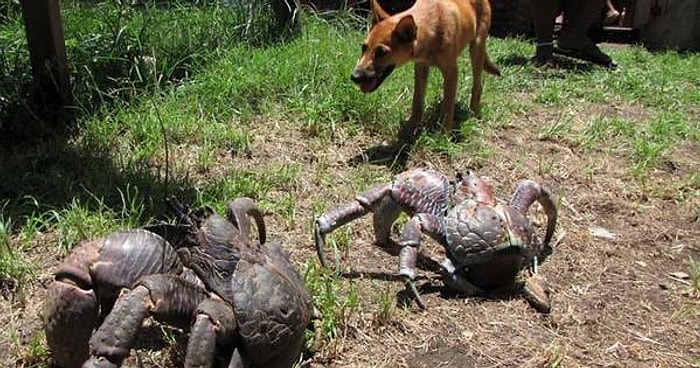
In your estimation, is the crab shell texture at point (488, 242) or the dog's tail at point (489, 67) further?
the dog's tail at point (489, 67)

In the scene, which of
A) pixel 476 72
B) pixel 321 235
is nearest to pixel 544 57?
pixel 476 72

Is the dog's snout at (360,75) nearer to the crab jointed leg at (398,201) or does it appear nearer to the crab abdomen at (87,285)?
the crab jointed leg at (398,201)

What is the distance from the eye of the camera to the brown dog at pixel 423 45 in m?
4.55

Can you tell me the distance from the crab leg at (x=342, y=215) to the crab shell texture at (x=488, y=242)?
0.37 metres

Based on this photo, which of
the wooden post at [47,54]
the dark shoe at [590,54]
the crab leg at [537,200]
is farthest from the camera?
the dark shoe at [590,54]

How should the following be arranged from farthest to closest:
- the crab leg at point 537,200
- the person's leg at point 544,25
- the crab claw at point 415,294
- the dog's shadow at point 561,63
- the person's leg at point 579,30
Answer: the person's leg at point 579,30 → the person's leg at point 544,25 → the dog's shadow at point 561,63 → the crab leg at point 537,200 → the crab claw at point 415,294

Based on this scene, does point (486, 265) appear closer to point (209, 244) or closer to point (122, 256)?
point (209, 244)

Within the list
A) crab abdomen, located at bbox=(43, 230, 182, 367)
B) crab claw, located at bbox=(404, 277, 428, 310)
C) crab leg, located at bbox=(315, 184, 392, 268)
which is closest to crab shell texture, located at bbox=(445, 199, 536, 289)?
crab claw, located at bbox=(404, 277, 428, 310)

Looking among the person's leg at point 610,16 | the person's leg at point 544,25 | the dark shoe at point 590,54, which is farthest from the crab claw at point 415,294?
the person's leg at point 610,16

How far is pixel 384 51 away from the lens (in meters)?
4.55

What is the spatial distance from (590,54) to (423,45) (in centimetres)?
418

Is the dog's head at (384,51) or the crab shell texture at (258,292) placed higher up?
the dog's head at (384,51)

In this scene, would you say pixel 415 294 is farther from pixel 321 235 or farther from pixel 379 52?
pixel 379 52

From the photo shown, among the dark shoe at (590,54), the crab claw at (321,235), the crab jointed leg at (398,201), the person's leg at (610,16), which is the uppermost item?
the crab jointed leg at (398,201)
